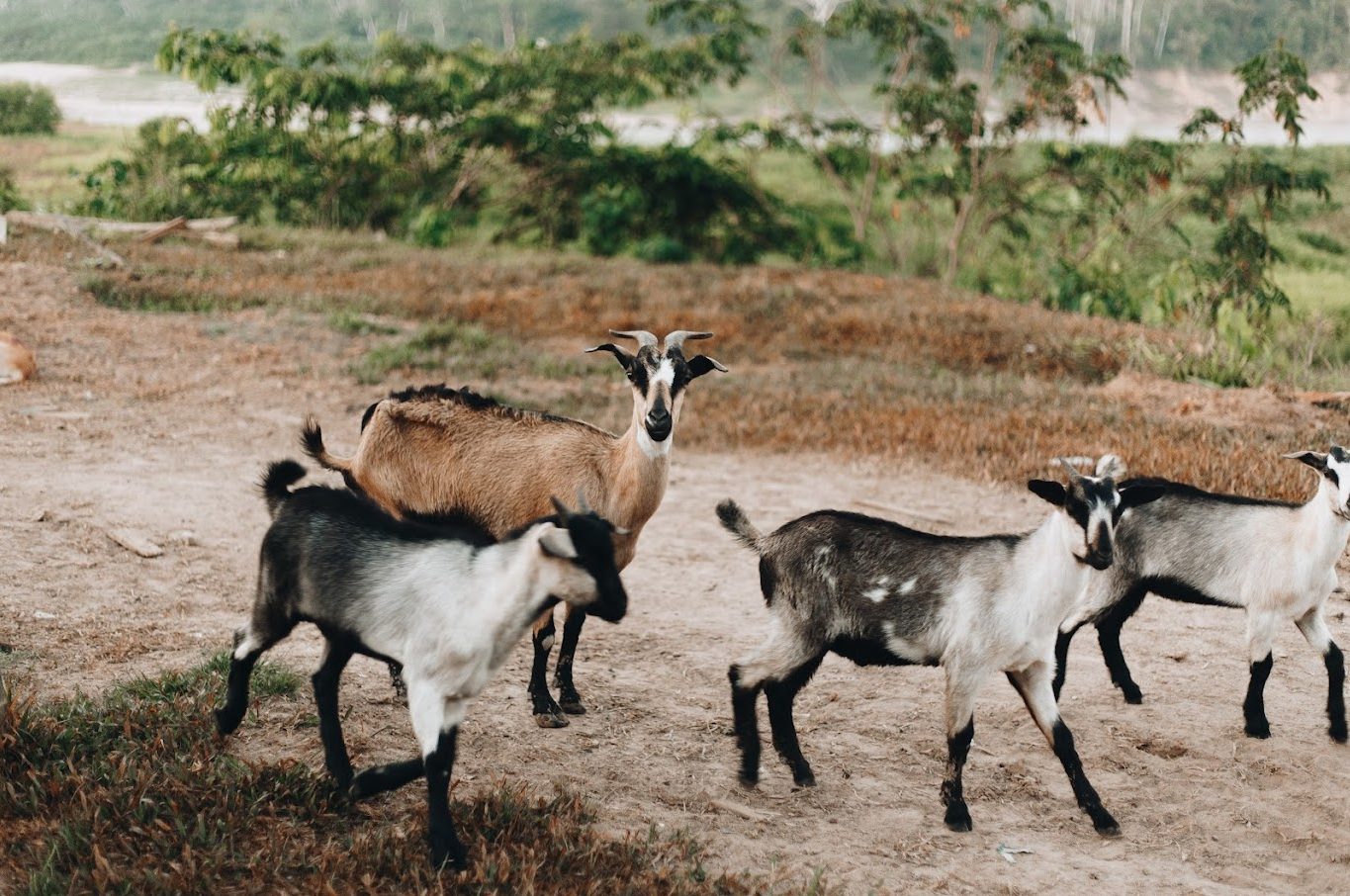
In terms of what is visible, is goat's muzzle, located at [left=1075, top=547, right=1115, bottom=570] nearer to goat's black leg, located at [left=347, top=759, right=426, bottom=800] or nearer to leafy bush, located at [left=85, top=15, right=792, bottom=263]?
goat's black leg, located at [left=347, top=759, right=426, bottom=800]

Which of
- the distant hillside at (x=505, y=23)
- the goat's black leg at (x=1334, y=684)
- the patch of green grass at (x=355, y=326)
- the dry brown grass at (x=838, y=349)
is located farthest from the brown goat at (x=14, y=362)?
the distant hillside at (x=505, y=23)

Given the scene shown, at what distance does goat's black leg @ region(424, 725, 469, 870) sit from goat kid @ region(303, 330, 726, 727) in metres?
1.46

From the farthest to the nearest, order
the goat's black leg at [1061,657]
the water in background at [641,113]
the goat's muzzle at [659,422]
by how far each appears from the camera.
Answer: the water in background at [641,113] → the goat's black leg at [1061,657] → the goat's muzzle at [659,422]

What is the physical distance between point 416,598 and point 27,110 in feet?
80.8

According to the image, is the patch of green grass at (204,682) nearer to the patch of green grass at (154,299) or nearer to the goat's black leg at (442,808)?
the goat's black leg at (442,808)

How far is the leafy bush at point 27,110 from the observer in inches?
958

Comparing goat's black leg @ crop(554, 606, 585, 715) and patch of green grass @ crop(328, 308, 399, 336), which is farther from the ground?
patch of green grass @ crop(328, 308, 399, 336)

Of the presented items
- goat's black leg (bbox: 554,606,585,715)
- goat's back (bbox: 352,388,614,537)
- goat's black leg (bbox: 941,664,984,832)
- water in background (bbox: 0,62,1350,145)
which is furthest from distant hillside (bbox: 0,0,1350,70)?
goat's black leg (bbox: 554,606,585,715)

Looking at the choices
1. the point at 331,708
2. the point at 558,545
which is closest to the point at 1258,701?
the point at 558,545

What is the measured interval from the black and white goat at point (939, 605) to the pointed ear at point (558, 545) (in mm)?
1379

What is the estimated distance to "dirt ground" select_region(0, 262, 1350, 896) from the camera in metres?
4.87

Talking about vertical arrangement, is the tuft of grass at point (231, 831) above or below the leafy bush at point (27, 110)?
below

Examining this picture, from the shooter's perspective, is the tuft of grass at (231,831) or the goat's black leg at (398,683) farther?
the goat's black leg at (398,683)

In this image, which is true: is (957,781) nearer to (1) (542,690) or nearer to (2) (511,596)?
(1) (542,690)
